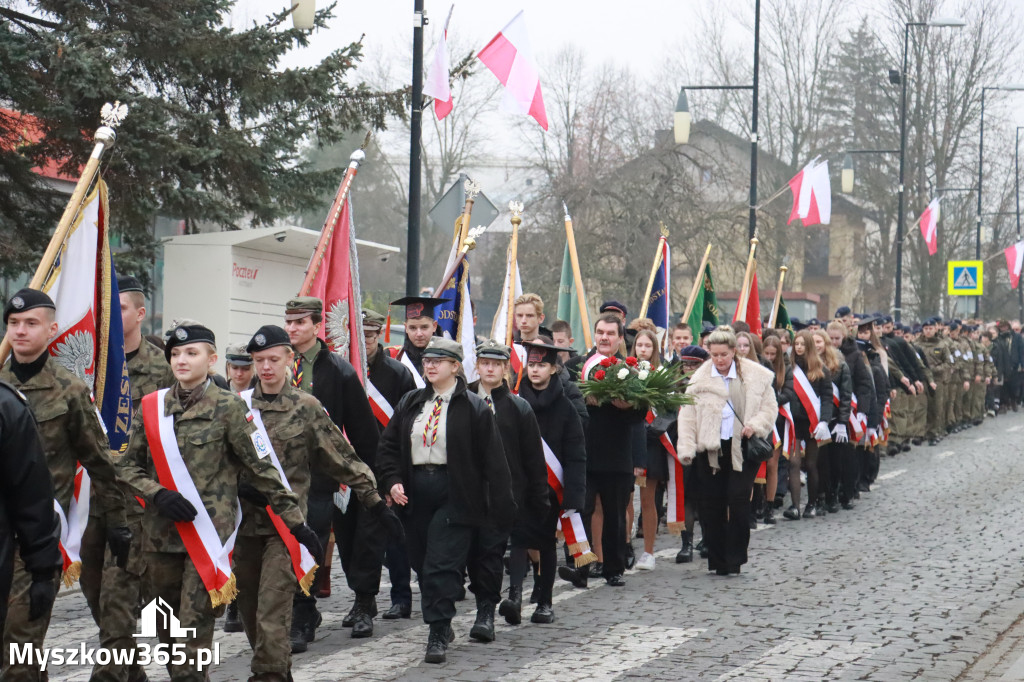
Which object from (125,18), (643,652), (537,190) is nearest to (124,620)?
(643,652)

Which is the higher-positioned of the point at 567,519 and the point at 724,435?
the point at 724,435

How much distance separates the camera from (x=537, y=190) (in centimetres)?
3509

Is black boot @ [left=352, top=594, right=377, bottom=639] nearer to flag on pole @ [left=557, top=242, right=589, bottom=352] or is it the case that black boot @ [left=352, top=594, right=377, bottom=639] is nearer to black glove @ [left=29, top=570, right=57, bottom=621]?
black glove @ [left=29, top=570, right=57, bottom=621]

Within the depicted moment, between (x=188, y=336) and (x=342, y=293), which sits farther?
(x=342, y=293)

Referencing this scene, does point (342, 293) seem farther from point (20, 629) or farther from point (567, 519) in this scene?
point (20, 629)

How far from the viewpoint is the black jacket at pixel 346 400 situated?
8539mm

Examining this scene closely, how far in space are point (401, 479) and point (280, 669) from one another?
1.86 m

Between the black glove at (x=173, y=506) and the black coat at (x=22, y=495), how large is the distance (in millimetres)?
1198

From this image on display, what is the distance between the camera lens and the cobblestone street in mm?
7762

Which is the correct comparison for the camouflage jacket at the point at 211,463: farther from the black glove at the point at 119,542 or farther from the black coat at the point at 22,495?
the black coat at the point at 22,495

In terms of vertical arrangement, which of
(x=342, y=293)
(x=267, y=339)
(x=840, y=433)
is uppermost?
(x=342, y=293)

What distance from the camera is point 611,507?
10.6m

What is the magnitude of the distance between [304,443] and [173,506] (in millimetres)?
1226

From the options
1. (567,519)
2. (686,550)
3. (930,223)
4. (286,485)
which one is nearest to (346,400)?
→ (286,485)
